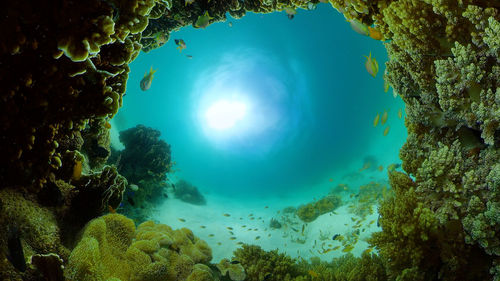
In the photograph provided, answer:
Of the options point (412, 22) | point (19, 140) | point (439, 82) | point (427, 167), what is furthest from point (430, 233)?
point (19, 140)

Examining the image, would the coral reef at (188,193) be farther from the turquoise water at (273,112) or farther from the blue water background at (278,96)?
the blue water background at (278,96)

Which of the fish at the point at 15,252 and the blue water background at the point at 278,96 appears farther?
the blue water background at the point at 278,96

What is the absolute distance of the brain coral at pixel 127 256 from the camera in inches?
87.3

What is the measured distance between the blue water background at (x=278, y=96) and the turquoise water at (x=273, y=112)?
0.21 metres

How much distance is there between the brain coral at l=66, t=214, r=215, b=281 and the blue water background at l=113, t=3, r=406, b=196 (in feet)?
72.3

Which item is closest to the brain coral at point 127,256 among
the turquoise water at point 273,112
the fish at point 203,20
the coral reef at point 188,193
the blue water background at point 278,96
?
the fish at point 203,20

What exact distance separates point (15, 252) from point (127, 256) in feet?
4.71

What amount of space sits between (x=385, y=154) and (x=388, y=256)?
4760 cm

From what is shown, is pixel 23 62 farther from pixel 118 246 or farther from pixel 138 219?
pixel 138 219

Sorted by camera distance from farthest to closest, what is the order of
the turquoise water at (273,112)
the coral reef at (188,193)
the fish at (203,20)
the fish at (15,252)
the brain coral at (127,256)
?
the turquoise water at (273,112)
the coral reef at (188,193)
the fish at (203,20)
the brain coral at (127,256)
the fish at (15,252)

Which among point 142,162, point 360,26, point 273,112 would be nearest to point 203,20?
point 360,26

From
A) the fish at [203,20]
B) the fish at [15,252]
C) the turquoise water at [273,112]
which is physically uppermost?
the turquoise water at [273,112]

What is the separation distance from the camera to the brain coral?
2.22 metres

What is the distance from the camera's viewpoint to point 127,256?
9.88ft
